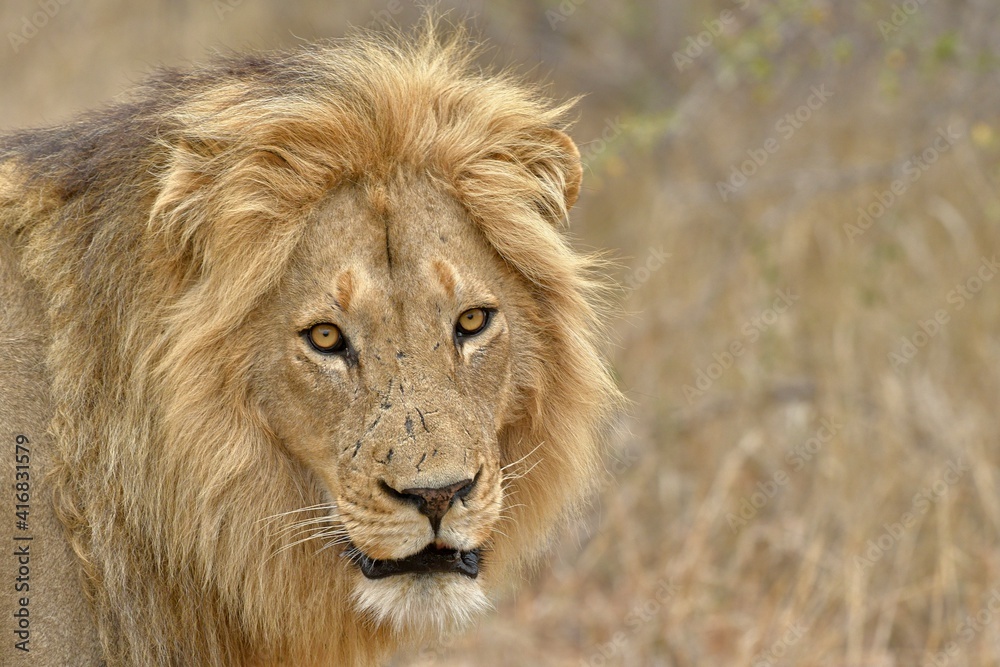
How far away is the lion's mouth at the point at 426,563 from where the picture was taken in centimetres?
274

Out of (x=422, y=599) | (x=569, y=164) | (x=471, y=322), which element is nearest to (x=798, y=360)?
(x=569, y=164)

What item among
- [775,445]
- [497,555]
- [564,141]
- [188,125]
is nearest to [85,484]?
[188,125]

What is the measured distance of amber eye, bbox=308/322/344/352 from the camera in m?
2.84

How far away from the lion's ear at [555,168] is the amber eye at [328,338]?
0.80m

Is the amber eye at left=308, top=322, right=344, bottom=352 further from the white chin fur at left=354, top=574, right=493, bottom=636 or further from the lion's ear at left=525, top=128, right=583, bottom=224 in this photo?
the lion's ear at left=525, top=128, right=583, bottom=224

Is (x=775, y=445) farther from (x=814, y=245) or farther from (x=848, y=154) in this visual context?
(x=848, y=154)

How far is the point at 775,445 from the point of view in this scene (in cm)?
652

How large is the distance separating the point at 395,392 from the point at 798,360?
183 inches

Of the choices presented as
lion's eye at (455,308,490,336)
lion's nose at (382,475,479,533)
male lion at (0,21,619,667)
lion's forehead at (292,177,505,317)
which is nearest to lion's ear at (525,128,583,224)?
male lion at (0,21,619,667)

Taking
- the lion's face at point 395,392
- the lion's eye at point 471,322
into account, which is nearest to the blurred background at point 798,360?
the lion's eye at point 471,322

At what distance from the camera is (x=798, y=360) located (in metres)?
6.92

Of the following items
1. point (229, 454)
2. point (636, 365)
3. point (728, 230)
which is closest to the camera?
point (229, 454)

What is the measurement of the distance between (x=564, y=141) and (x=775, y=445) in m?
3.70

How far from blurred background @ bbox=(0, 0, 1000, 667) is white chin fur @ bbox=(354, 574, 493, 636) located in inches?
61.3
